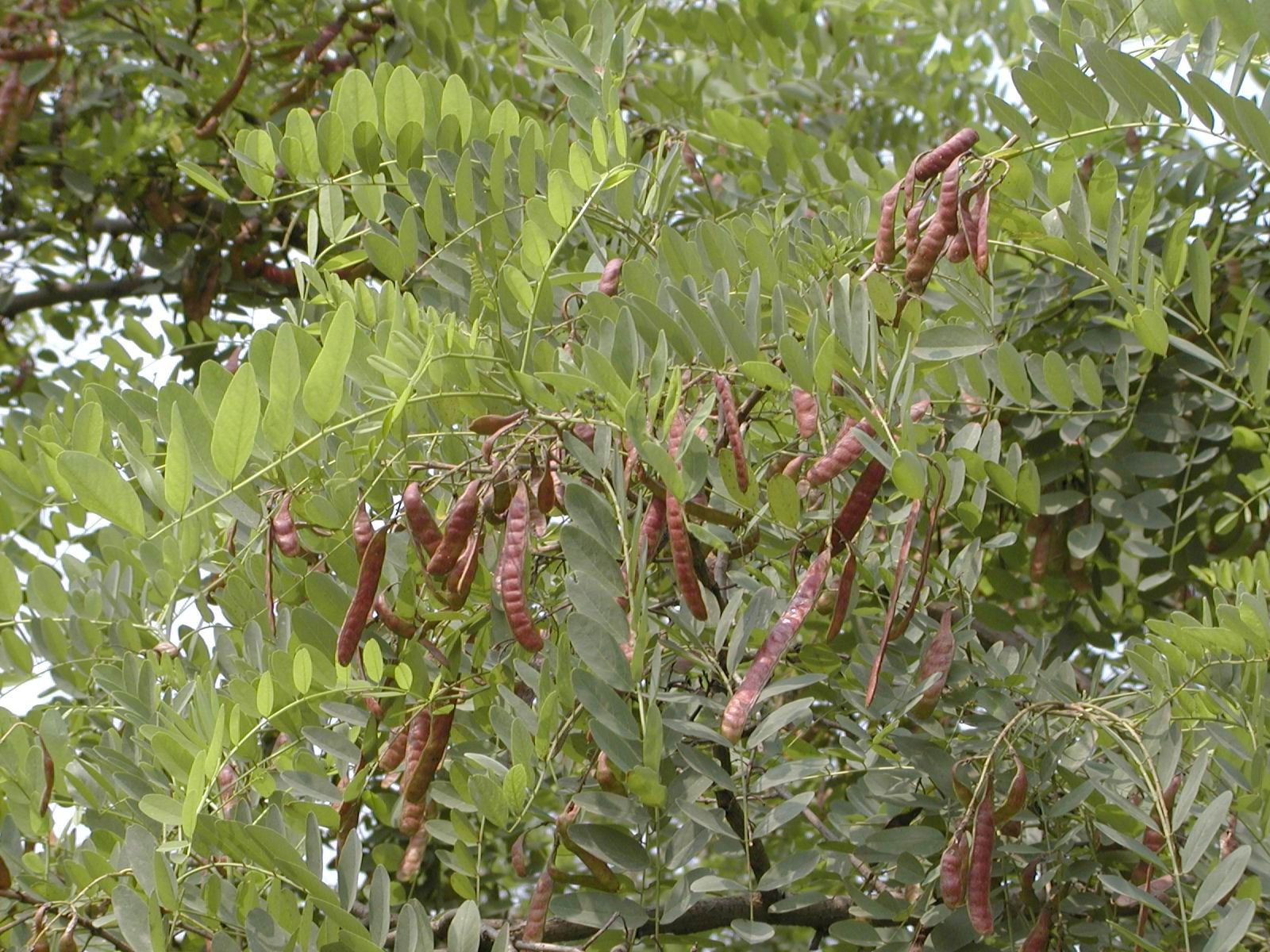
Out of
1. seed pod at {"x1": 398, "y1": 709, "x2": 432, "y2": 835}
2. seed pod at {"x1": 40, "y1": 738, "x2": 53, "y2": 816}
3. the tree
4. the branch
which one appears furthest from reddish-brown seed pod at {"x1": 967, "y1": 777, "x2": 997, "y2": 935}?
the branch

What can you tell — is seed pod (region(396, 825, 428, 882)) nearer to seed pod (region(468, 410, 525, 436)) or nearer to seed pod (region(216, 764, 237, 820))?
seed pod (region(216, 764, 237, 820))

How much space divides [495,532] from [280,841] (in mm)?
265

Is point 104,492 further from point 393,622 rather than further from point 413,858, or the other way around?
point 413,858

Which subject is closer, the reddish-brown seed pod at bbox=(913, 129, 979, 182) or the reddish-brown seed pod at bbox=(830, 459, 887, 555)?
the reddish-brown seed pod at bbox=(830, 459, 887, 555)

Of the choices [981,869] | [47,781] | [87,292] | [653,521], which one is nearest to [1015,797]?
[981,869]

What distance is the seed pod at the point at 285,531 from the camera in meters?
0.82

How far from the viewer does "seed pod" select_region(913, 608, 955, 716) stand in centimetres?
84

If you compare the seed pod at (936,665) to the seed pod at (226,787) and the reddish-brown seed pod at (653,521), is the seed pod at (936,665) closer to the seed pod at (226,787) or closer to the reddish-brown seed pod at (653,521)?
the reddish-brown seed pod at (653,521)

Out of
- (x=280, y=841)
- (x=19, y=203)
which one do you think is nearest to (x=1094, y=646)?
(x=280, y=841)

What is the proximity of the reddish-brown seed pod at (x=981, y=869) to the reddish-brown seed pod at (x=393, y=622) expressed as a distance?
380 millimetres

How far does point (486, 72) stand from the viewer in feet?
5.82

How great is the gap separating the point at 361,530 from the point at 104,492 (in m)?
0.15

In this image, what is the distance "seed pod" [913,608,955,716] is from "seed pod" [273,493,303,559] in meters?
0.42

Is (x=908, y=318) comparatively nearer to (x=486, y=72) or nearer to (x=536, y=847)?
(x=486, y=72)
